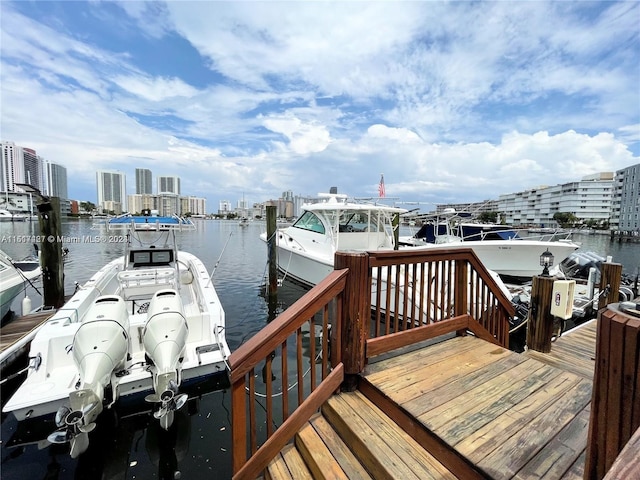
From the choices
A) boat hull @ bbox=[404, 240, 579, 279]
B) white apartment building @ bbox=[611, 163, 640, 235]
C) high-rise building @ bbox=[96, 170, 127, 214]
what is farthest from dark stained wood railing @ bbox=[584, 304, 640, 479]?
white apartment building @ bbox=[611, 163, 640, 235]

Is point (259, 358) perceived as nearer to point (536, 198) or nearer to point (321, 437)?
point (321, 437)

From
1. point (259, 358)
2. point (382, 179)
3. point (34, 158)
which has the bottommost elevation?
point (259, 358)

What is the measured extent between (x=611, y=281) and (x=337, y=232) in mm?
6335

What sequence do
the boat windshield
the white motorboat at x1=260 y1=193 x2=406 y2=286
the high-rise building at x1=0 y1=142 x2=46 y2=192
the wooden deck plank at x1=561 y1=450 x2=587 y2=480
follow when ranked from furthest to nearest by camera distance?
the high-rise building at x1=0 y1=142 x2=46 y2=192 < the boat windshield < the white motorboat at x1=260 y1=193 x2=406 y2=286 < the wooden deck plank at x1=561 y1=450 x2=587 y2=480

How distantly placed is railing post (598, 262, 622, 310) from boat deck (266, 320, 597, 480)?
3.37 meters

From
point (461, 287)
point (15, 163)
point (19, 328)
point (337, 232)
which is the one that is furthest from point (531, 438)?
point (15, 163)

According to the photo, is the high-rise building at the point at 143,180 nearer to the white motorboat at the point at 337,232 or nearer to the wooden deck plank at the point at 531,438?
the white motorboat at the point at 337,232

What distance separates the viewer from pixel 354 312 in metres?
2.39

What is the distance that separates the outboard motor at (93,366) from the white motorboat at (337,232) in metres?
5.86

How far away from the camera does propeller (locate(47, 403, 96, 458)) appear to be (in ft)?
9.49

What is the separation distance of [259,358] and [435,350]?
6.15ft

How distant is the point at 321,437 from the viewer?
84.4 inches

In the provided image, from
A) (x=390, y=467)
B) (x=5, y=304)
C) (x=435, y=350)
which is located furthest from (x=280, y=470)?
(x=5, y=304)

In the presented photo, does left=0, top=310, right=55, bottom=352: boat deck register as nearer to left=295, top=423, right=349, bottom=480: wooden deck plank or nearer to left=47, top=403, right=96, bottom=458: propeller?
left=47, top=403, right=96, bottom=458: propeller
